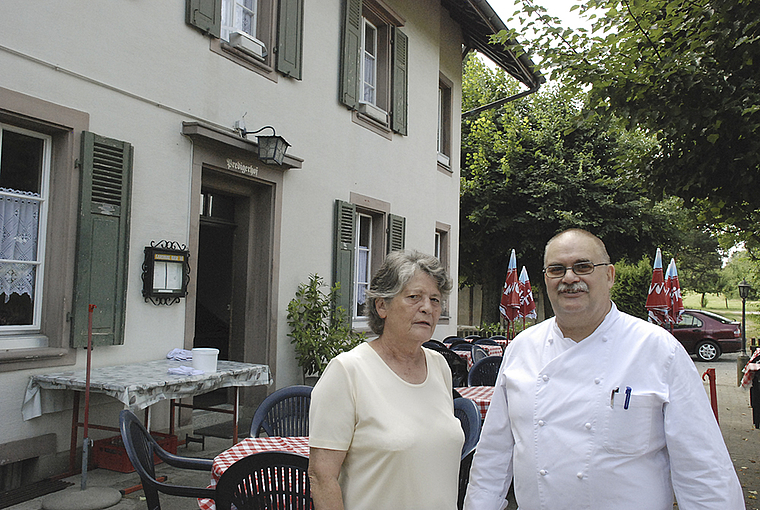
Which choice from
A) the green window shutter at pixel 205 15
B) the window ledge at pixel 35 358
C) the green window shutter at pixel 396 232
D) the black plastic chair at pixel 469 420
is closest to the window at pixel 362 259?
the green window shutter at pixel 396 232

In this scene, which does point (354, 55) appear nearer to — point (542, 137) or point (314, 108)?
point (314, 108)

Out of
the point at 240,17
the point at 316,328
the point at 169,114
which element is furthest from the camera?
the point at 316,328

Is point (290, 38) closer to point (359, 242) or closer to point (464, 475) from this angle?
point (359, 242)

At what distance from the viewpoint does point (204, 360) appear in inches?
216

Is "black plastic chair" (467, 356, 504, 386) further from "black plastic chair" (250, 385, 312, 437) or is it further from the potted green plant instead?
"black plastic chair" (250, 385, 312, 437)

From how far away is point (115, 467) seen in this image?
5223 millimetres

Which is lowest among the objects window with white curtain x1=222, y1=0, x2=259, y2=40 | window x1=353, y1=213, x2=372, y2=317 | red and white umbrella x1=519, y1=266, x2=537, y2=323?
red and white umbrella x1=519, y1=266, x2=537, y2=323

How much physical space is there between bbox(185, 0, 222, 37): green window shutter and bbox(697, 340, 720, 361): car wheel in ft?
57.5

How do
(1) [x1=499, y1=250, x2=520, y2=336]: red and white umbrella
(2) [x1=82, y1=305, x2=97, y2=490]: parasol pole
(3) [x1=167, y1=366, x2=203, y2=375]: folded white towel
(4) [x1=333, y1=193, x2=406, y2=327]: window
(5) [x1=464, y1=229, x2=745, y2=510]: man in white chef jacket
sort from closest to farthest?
(5) [x1=464, y1=229, x2=745, y2=510]: man in white chef jacket < (2) [x1=82, y1=305, x2=97, y2=490]: parasol pole < (3) [x1=167, y1=366, x2=203, y2=375]: folded white towel < (4) [x1=333, y1=193, x2=406, y2=327]: window < (1) [x1=499, y1=250, x2=520, y2=336]: red and white umbrella

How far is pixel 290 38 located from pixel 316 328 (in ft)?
11.3

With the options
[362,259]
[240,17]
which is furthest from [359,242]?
[240,17]

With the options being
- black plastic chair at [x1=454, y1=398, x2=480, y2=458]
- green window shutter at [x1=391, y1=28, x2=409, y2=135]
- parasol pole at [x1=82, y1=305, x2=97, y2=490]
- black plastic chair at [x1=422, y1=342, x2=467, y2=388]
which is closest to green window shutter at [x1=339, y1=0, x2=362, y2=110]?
green window shutter at [x1=391, y1=28, x2=409, y2=135]

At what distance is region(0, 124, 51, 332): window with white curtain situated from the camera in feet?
16.2

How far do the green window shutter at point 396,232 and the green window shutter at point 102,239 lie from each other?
510 centimetres
